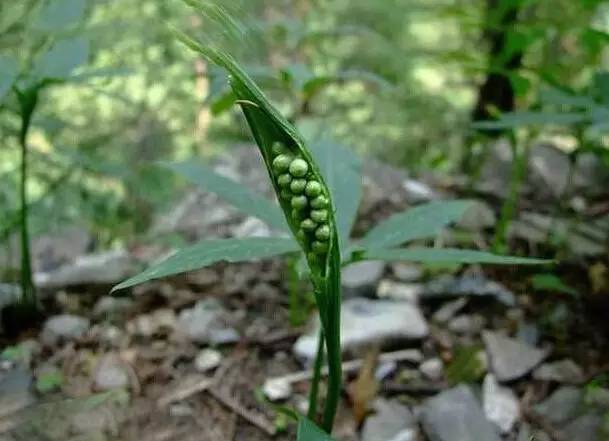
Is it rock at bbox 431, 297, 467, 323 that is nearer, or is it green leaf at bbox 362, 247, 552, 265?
green leaf at bbox 362, 247, 552, 265

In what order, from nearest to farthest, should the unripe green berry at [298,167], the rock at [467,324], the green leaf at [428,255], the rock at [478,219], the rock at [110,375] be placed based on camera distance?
the unripe green berry at [298,167]
the green leaf at [428,255]
the rock at [110,375]
the rock at [467,324]
the rock at [478,219]

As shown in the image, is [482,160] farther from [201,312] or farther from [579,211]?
[201,312]

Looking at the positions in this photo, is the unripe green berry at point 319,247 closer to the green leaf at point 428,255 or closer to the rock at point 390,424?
the green leaf at point 428,255

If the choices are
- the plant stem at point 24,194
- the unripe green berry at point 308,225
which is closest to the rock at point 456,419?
the unripe green berry at point 308,225

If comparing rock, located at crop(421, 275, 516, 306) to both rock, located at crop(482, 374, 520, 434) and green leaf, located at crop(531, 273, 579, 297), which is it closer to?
green leaf, located at crop(531, 273, 579, 297)

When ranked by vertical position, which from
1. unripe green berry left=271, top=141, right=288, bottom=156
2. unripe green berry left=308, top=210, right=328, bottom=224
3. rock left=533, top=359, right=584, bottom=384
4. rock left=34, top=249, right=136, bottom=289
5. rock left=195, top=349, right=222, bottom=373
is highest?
unripe green berry left=271, top=141, right=288, bottom=156

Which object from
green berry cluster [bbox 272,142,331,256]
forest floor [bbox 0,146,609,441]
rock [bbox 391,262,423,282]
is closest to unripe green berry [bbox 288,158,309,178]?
green berry cluster [bbox 272,142,331,256]

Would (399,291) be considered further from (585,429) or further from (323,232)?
(323,232)
